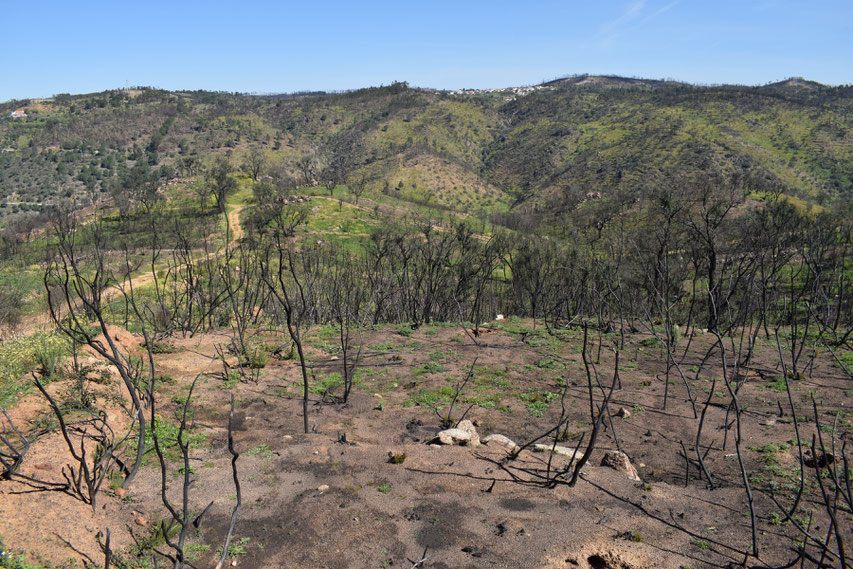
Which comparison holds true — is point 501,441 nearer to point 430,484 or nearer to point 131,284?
point 430,484

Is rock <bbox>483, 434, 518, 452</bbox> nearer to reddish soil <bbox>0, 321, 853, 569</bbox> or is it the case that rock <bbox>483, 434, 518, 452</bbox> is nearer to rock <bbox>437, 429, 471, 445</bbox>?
reddish soil <bbox>0, 321, 853, 569</bbox>

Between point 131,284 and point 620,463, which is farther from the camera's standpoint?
point 131,284

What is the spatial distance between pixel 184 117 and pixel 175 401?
15202 cm

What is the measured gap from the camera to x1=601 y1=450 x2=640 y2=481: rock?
7805 millimetres

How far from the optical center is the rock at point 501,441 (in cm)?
882

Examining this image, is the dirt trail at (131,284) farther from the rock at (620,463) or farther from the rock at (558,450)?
the rock at (620,463)

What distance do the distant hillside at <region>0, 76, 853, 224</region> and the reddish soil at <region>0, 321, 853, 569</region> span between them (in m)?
74.3

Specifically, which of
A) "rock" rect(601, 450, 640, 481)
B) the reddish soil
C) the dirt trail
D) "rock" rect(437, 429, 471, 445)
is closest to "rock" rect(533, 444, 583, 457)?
the reddish soil

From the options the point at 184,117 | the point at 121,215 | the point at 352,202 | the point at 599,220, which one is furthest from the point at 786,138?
the point at 184,117

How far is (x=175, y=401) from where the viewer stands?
1020cm

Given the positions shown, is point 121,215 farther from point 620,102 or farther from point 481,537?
point 620,102

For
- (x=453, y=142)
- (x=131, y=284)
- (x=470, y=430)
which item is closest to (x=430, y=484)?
(x=470, y=430)

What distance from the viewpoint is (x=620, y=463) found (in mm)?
7867

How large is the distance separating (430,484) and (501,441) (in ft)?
7.50
